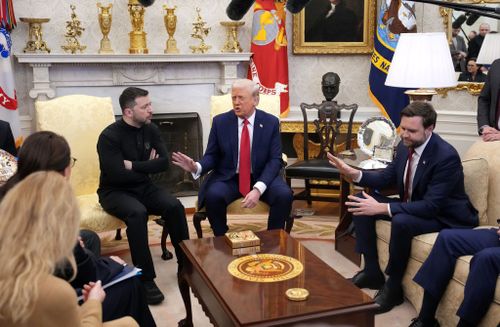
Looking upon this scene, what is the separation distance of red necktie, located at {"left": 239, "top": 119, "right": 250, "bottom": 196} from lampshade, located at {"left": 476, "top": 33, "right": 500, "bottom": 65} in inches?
94.5

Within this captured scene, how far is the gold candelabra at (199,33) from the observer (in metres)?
5.61

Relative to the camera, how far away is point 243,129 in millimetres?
4035

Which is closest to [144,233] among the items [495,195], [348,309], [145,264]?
[145,264]

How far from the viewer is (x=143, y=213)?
3549 mm

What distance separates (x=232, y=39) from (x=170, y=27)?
702 mm

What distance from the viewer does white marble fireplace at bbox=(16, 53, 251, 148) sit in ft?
16.9

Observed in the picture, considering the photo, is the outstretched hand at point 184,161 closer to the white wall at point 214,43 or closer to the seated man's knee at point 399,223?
the seated man's knee at point 399,223

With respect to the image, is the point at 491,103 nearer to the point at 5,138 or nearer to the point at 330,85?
the point at 330,85

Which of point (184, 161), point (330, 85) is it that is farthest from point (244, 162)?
point (330, 85)

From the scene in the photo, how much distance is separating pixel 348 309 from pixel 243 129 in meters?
2.04

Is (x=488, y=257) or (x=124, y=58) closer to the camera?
(x=488, y=257)

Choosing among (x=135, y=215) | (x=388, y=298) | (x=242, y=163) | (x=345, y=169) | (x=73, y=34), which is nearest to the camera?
(x=388, y=298)

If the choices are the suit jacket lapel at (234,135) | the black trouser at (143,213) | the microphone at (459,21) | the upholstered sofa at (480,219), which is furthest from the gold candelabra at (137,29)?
the upholstered sofa at (480,219)

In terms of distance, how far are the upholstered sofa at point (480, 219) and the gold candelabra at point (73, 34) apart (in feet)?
10.9
